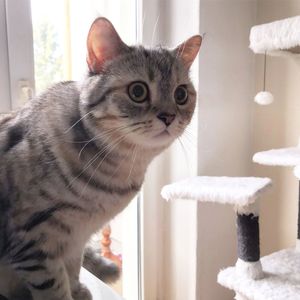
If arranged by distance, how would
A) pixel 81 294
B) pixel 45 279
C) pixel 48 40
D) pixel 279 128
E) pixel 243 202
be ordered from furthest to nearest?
pixel 279 128
pixel 48 40
pixel 243 202
pixel 81 294
pixel 45 279

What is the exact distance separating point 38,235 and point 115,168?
0.60ft

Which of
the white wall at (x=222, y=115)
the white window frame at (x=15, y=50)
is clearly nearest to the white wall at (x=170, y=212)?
the white wall at (x=222, y=115)

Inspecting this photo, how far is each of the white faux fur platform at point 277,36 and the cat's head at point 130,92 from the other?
0.48 m

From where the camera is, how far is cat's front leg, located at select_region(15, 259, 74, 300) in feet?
2.40

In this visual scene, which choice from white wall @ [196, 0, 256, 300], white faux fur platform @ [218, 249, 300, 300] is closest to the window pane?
white wall @ [196, 0, 256, 300]

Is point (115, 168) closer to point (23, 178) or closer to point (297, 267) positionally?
point (23, 178)

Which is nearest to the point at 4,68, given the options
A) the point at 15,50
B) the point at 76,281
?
the point at 15,50

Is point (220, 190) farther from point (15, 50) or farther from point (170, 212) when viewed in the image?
point (15, 50)

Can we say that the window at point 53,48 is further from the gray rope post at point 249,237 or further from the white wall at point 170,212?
the gray rope post at point 249,237

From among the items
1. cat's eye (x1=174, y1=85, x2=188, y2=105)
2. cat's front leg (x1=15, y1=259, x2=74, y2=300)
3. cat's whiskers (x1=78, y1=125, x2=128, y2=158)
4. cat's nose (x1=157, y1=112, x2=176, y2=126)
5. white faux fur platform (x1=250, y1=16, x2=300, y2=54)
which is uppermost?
white faux fur platform (x1=250, y1=16, x2=300, y2=54)

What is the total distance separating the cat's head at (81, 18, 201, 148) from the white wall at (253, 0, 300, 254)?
0.76 metres

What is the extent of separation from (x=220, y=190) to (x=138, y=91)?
54 cm

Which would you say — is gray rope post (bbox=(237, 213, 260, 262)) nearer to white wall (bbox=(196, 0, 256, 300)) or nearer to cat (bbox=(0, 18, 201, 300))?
white wall (bbox=(196, 0, 256, 300))

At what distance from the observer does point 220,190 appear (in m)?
1.20
